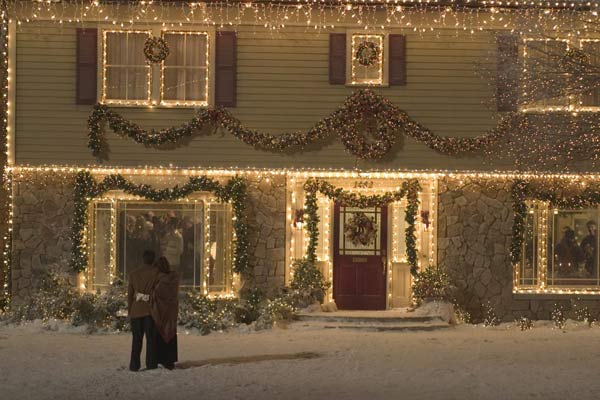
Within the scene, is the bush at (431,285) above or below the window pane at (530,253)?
below

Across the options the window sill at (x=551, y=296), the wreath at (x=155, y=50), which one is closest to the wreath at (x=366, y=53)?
the wreath at (x=155, y=50)

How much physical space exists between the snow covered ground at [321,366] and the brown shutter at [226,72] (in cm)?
469

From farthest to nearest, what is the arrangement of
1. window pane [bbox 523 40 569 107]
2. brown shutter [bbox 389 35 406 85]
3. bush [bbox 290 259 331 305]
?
1. brown shutter [bbox 389 35 406 85]
2. bush [bbox 290 259 331 305]
3. window pane [bbox 523 40 569 107]

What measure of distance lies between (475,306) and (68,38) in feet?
31.9

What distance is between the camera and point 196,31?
19016 millimetres

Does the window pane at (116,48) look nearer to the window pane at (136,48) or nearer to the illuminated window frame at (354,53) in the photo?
the window pane at (136,48)

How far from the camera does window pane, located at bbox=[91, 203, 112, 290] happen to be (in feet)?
63.4

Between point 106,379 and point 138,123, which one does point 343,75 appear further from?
point 106,379

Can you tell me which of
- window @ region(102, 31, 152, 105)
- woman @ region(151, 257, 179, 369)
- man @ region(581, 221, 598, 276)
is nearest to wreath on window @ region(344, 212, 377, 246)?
man @ region(581, 221, 598, 276)

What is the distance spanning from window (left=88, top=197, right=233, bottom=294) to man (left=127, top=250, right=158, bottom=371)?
21.1 ft

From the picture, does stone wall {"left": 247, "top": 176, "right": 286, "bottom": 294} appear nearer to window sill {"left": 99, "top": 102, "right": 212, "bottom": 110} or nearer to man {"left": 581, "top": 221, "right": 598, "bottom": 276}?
window sill {"left": 99, "top": 102, "right": 212, "bottom": 110}

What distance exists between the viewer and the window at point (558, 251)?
1956 centimetres

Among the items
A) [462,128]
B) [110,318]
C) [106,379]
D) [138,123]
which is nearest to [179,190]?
[138,123]

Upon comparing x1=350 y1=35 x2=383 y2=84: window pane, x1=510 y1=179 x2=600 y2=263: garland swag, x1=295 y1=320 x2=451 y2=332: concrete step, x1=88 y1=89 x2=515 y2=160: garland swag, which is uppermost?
x1=350 y1=35 x2=383 y2=84: window pane
